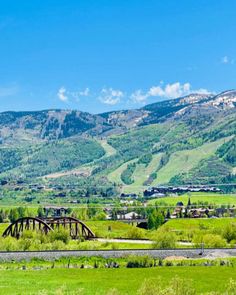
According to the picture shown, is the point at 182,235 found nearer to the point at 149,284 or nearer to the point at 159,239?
the point at 159,239

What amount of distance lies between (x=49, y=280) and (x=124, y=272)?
48.5ft

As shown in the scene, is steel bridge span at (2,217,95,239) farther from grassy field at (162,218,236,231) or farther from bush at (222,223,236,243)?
bush at (222,223,236,243)

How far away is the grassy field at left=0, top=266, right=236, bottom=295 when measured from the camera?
79.2 meters

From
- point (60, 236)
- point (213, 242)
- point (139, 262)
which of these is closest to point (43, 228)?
point (60, 236)

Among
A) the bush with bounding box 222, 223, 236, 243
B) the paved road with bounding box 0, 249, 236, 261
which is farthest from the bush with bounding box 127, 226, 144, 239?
the paved road with bounding box 0, 249, 236, 261

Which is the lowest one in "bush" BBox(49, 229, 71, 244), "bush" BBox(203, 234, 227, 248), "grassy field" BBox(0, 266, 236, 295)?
"grassy field" BBox(0, 266, 236, 295)

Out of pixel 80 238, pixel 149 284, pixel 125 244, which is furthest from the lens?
pixel 80 238

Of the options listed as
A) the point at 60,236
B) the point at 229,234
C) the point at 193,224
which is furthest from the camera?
the point at 193,224

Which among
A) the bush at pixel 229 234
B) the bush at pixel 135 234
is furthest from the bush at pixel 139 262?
the bush at pixel 135 234

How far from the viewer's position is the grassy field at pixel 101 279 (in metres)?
79.2

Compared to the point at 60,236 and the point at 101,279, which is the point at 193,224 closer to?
the point at 60,236

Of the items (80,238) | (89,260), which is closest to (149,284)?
(89,260)

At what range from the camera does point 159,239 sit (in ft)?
418

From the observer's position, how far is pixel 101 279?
89.1 m
